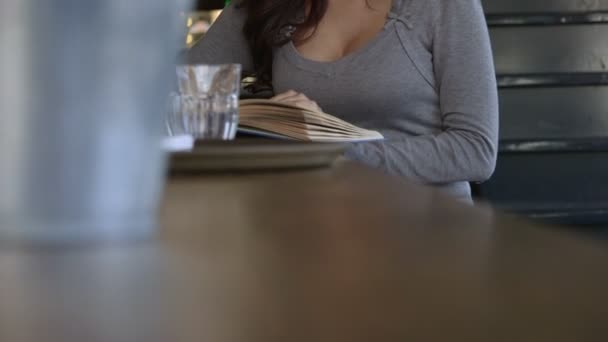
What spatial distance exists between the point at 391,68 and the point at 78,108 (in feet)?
4.56

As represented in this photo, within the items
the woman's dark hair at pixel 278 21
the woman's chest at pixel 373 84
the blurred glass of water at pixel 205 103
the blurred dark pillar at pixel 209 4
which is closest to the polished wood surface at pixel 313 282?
the blurred glass of water at pixel 205 103

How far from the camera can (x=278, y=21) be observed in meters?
1.88

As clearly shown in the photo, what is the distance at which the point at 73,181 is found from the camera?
306 mm

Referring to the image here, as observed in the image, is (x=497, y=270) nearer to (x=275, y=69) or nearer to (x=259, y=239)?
(x=259, y=239)

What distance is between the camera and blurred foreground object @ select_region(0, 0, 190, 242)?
0.96 feet

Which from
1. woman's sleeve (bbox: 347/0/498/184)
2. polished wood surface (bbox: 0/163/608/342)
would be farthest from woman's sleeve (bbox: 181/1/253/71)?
polished wood surface (bbox: 0/163/608/342)

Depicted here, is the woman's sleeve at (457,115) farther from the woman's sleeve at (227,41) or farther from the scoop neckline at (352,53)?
the woman's sleeve at (227,41)

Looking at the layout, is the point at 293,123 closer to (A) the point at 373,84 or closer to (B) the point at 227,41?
(A) the point at 373,84

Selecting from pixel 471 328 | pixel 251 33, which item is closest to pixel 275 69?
pixel 251 33

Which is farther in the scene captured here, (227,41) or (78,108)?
(227,41)

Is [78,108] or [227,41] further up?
[78,108]

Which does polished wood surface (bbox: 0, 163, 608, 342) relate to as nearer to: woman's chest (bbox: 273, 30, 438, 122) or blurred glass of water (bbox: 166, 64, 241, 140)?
blurred glass of water (bbox: 166, 64, 241, 140)

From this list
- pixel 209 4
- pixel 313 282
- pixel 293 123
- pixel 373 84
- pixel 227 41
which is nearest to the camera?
pixel 313 282

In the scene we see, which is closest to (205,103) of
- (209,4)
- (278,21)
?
(278,21)
